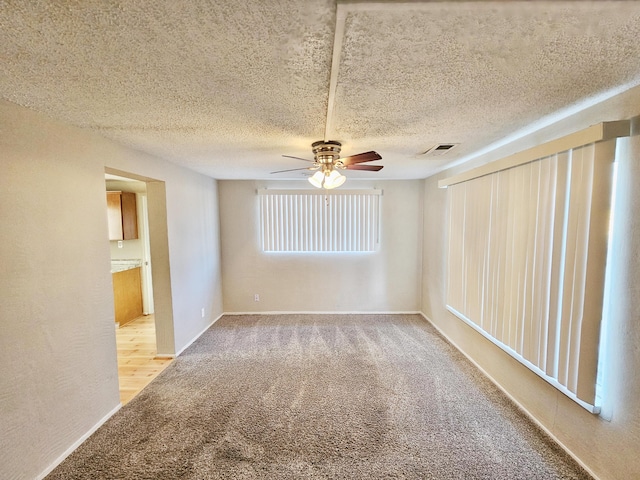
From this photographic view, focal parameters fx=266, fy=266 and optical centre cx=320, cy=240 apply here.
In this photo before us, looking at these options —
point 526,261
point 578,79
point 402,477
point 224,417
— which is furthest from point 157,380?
point 578,79

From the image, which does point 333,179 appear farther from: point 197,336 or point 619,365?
point 197,336

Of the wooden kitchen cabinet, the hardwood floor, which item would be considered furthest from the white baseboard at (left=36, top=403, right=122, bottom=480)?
the wooden kitchen cabinet

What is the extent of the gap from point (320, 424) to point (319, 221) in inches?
118

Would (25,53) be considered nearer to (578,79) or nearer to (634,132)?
(578,79)

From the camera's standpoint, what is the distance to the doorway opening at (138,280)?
9.75 ft

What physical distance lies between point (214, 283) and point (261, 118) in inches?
127

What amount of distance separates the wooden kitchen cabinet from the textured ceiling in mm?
2891

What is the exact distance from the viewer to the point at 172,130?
201 cm

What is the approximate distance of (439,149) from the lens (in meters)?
2.59

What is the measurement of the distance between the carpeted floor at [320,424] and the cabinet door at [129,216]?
245 cm

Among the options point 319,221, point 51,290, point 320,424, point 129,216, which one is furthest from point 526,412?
point 129,216

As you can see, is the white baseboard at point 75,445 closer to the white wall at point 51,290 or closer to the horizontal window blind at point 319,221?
the white wall at point 51,290

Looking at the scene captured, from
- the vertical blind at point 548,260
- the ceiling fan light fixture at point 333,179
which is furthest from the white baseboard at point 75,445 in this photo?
the vertical blind at point 548,260

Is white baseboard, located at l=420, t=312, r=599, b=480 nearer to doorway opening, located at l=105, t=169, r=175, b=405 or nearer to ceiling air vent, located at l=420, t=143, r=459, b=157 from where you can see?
ceiling air vent, located at l=420, t=143, r=459, b=157
